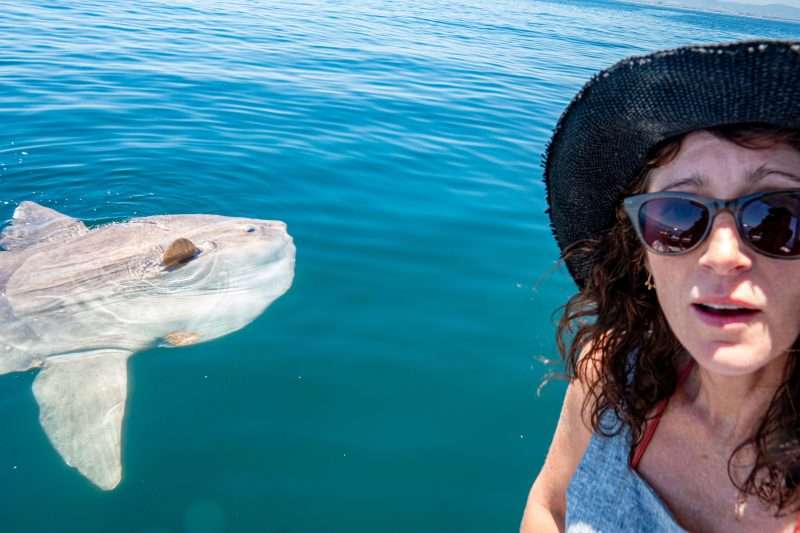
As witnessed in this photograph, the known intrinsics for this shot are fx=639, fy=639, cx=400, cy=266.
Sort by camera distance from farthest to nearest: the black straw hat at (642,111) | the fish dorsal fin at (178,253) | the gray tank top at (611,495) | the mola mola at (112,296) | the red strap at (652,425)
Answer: the fish dorsal fin at (178,253) → the mola mola at (112,296) → the red strap at (652,425) → the gray tank top at (611,495) → the black straw hat at (642,111)

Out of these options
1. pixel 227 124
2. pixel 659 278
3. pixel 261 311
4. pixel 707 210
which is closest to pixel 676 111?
pixel 707 210

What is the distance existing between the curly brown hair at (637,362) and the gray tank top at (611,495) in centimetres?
6

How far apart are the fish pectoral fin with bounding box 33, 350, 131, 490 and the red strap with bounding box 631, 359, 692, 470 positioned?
105 inches

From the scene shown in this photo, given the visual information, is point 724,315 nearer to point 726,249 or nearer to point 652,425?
point 726,249

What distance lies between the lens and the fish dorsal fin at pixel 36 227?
5645mm

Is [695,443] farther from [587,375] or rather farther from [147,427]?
[147,427]

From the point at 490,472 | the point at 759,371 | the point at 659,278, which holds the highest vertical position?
the point at 659,278

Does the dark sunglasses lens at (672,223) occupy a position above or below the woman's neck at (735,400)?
above

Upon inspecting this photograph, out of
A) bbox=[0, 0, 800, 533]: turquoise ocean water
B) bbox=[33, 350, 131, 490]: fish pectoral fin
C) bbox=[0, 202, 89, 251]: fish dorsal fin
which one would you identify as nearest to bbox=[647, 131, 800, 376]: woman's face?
bbox=[0, 0, 800, 533]: turquoise ocean water

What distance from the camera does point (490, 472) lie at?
3670 millimetres

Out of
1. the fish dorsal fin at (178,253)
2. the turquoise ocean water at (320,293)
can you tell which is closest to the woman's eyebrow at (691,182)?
the turquoise ocean water at (320,293)

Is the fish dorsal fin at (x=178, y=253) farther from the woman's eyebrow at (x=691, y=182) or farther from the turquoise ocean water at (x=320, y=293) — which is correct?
the woman's eyebrow at (x=691, y=182)

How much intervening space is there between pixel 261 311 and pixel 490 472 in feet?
7.31

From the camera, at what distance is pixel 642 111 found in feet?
5.74
